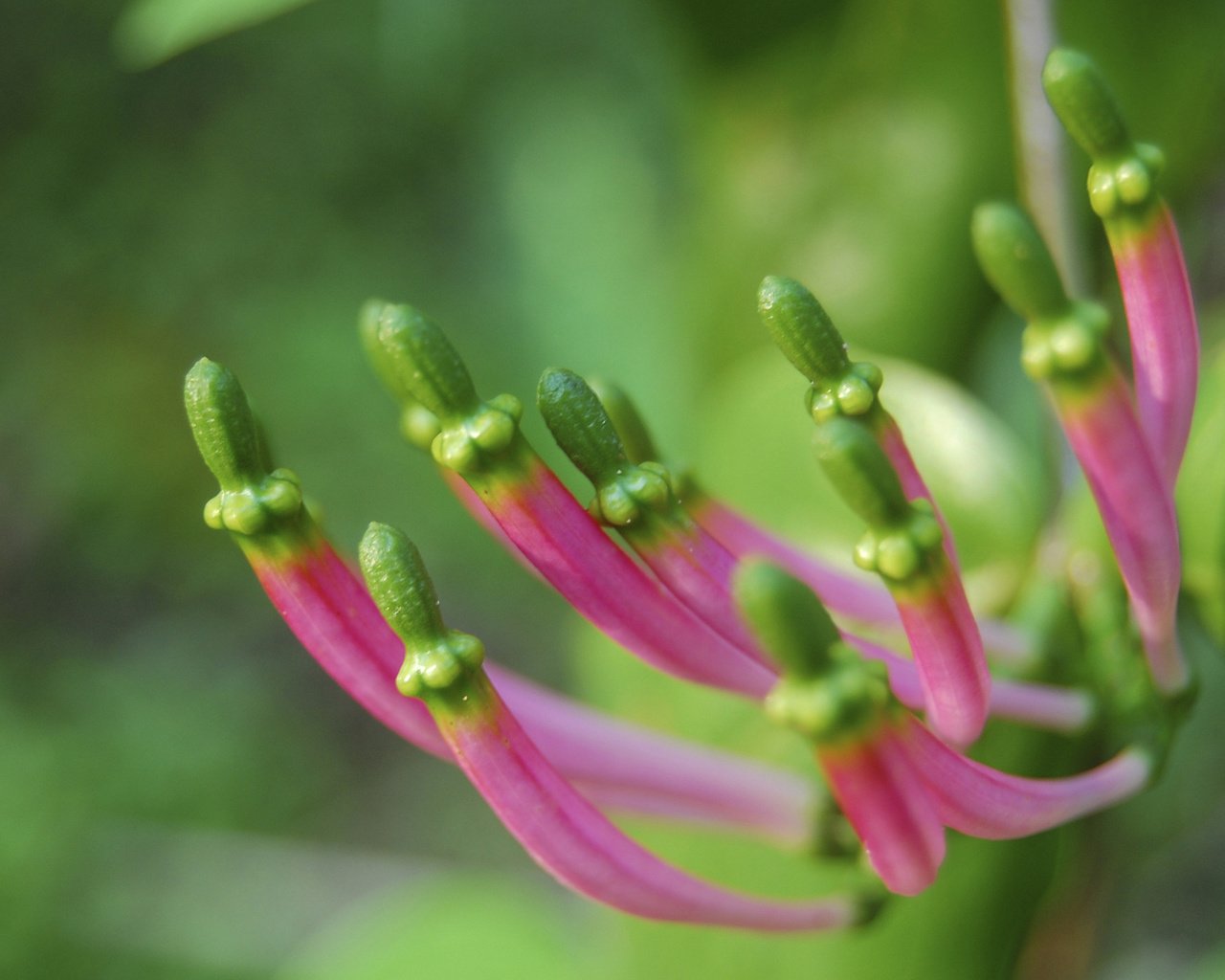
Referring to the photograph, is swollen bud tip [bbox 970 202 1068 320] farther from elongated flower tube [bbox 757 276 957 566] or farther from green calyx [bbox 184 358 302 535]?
green calyx [bbox 184 358 302 535]

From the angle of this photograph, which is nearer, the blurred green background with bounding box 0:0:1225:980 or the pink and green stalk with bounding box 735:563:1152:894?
the pink and green stalk with bounding box 735:563:1152:894

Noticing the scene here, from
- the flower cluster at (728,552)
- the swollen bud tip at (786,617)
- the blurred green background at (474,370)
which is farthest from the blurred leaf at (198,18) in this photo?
the swollen bud tip at (786,617)

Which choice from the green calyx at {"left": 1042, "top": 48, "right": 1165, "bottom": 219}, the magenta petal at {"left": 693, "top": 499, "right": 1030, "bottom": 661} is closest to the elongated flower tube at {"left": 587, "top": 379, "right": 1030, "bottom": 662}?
the magenta petal at {"left": 693, "top": 499, "right": 1030, "bottom": 661}

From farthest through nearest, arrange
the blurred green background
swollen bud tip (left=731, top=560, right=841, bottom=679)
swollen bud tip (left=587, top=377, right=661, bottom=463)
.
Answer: the blurred green background → swollen bud tip (left=587, top=377, right=661, bottom=463) → swollen bud tip (left=731, top=560, right=841, bottom=679)

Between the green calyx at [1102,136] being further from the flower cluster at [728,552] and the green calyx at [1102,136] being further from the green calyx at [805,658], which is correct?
the green calyx at [805,658]

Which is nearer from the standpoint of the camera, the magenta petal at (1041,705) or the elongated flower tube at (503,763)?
the elongated flower tube at (503,763)

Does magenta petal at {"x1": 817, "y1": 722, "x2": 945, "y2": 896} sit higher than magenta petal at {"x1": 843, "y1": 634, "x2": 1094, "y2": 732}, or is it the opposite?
magenta petal at {"x1": 817, "y1": 722, "x2": 945, "y2": 896}

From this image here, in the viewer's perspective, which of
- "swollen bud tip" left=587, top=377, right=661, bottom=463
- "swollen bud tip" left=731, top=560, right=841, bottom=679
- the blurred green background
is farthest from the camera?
the blurred green background

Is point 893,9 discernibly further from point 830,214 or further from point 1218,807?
point 1218,807
